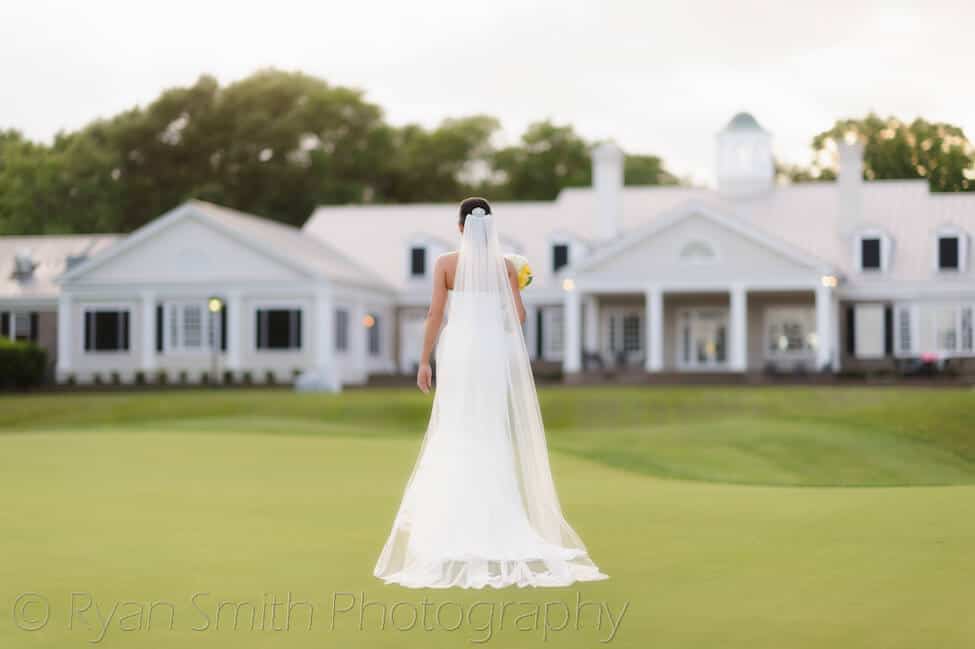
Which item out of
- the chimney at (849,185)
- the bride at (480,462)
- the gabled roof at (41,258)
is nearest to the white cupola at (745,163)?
the chimney at (849,185)

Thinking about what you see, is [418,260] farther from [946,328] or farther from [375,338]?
[946,328]

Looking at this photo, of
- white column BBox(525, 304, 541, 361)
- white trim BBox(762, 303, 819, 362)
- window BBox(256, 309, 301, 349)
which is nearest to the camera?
window BBox(256, 309, 301, 349)

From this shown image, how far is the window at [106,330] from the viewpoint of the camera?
139 ft

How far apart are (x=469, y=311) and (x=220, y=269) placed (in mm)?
34686

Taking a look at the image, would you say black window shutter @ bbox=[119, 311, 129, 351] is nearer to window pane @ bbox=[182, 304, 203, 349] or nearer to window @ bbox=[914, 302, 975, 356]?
window pane @ bbox=[182, 304, 203, 349]

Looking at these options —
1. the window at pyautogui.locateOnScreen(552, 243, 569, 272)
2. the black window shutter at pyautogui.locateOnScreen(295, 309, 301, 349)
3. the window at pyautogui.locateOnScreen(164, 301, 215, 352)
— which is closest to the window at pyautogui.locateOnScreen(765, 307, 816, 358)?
the window at pyautogui.locateOnScreen(552, 243, 569, 272)

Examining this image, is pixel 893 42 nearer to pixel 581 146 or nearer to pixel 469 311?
pixel 469 311

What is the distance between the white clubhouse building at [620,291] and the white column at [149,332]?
0.06 meters

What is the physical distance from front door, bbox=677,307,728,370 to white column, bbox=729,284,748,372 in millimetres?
2657

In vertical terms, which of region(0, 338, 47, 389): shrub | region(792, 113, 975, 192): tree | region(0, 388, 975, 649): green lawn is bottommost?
region(0, 388, 975, 649): green lawn

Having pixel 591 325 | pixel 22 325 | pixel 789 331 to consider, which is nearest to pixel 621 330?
pixel 591 325

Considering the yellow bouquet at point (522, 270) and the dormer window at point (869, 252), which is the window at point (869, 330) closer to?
the dormer window at point (869, 252)

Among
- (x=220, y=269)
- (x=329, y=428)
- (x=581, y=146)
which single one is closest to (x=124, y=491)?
(x=329, y=428)

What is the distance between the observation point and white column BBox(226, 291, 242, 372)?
4075cm
